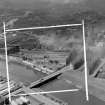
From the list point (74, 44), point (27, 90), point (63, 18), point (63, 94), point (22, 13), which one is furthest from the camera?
point (22, 13)

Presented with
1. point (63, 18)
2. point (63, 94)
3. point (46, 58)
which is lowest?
point (63, 94)

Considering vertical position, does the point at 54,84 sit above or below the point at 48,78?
below

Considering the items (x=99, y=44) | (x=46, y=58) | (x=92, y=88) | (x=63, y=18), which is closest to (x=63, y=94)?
(x=92, y=88)

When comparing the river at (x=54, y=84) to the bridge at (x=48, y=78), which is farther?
the bridge at (x=48, y=78)

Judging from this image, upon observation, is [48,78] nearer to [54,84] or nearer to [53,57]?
[54,84]

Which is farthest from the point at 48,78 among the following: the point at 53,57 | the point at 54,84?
the point at 53,57

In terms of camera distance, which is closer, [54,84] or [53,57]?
[54,84]

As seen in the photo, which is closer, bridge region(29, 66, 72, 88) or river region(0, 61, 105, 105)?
river region(0, 61, 105, 105)

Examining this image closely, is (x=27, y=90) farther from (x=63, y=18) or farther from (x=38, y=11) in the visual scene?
(x=38, y=11)
